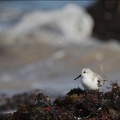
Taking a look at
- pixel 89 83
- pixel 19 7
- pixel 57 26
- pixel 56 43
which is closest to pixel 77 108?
pixel 89 83

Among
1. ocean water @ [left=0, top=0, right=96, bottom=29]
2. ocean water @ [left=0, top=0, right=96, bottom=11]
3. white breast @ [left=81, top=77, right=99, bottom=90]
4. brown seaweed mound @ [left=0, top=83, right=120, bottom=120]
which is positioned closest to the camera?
brown seaweed mound @ [left=0, top=83, right=120, bottom=120]

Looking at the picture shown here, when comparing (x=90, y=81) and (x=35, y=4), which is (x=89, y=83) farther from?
(x=35, y=4)

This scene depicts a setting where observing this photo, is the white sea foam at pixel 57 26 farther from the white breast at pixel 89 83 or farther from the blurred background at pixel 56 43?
the white breast at pixel 89 83

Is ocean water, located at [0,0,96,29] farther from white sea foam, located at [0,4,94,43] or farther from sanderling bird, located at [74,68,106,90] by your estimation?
sanderling bird, located at [74,68,106,90]

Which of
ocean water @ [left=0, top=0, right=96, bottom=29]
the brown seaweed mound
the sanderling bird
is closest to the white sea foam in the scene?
ocean water @ [left=0, top=0, right=96, bottom=29]

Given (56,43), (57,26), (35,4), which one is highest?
(35,4)

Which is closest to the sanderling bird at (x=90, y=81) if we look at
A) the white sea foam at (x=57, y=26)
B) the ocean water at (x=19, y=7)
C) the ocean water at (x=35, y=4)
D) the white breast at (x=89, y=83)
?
the white breast at (x=89, y=83)

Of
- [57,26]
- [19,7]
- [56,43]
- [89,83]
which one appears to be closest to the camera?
[89,83]
